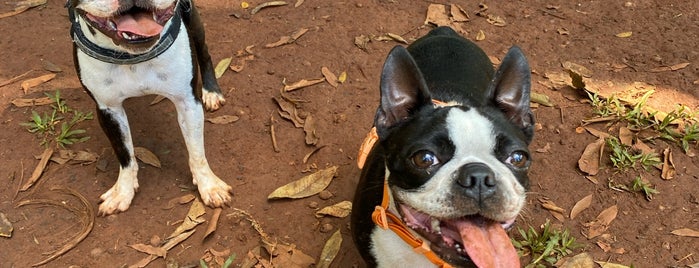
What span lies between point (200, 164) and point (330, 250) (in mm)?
1107

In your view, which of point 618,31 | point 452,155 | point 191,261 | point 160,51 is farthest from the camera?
point 618,31

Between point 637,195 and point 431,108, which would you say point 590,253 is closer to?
point 637,195

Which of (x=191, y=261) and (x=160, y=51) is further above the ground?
(x=160, y=51)

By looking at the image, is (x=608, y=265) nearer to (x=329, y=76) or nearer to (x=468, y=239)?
(x=468, y=239)

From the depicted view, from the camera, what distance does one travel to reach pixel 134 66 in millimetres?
3623

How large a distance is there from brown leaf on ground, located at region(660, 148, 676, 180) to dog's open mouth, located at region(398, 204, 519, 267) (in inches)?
92.1

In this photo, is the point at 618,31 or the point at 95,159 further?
the point at 618,31

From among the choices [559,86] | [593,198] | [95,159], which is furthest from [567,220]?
[95,159]

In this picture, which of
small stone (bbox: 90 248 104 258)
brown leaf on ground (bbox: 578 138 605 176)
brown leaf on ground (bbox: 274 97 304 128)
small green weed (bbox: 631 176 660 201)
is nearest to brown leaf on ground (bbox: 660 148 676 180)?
small green weed (bbox: 631 176 660 201)

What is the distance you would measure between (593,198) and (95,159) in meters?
3.63

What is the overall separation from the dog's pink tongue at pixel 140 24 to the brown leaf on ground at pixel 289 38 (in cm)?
247

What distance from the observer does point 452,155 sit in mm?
2738

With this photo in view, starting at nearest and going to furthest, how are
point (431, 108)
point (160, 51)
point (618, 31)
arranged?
point (431, 108) → point (160, 51) → point (618, 31)

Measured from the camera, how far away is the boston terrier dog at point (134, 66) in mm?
3201
